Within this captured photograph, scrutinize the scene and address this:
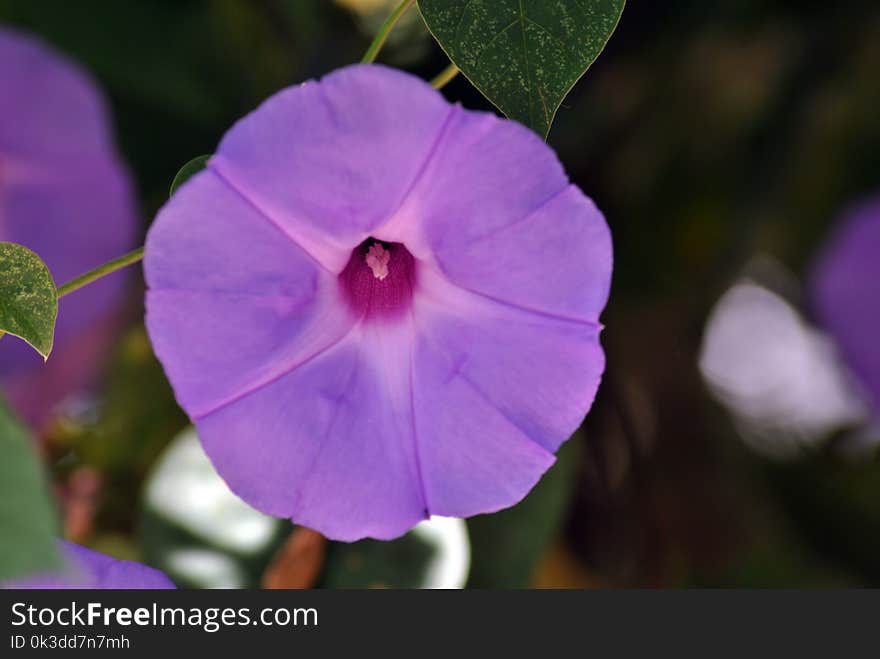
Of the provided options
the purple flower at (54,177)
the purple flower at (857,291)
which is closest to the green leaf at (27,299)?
the purple flower at (54,177)

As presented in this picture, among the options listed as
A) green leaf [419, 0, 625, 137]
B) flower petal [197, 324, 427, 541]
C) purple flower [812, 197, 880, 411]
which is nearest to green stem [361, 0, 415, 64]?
green leaf [419, 0, 625, 137]

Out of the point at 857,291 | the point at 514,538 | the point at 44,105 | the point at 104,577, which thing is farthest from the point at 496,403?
the point at 857,291

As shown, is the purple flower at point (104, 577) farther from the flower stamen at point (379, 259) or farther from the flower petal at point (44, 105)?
the flower petal at point (44, 105)

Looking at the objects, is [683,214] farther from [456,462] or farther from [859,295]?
[456,462]

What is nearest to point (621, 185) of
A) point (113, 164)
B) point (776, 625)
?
point (113, 164)

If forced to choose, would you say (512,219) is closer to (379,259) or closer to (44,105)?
(379,259)
